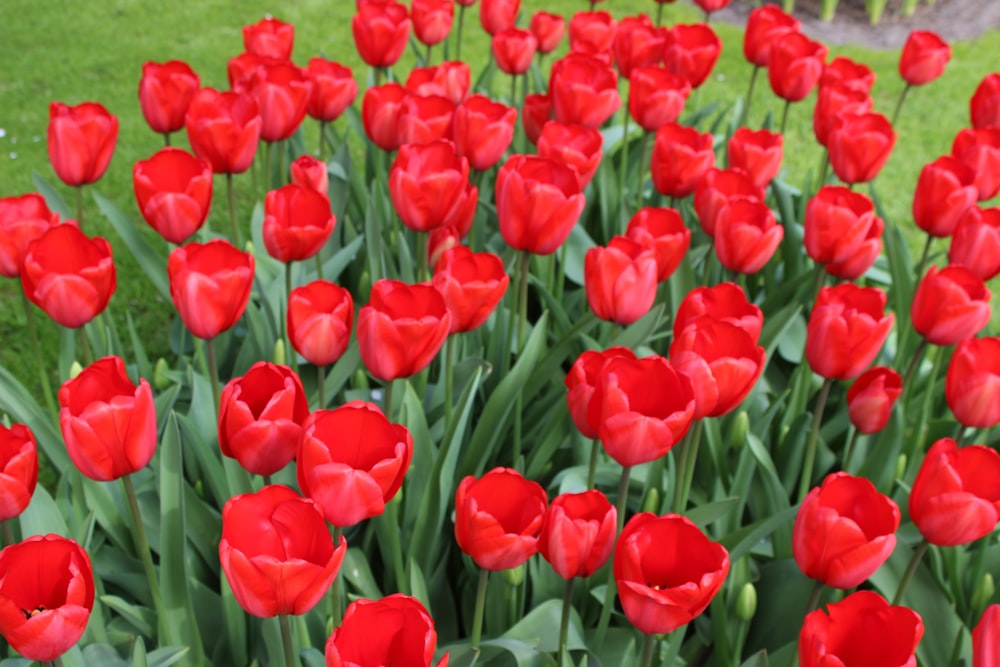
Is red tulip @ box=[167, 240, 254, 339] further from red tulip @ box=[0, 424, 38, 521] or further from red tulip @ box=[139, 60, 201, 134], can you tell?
red tulip @ box=[139, 60, 201, 134]

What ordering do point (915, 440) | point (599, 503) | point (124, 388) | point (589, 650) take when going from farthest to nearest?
point (915, 440), point (589, 650), point (124, 388), point (599, 503)

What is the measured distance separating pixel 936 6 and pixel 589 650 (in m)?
7.10

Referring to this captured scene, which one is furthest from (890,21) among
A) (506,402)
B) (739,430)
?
(506,402)

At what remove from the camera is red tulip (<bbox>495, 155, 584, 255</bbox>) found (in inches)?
76.3

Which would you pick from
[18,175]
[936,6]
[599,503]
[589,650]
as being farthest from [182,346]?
[936,6]

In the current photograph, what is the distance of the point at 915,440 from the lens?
2359 millimetres

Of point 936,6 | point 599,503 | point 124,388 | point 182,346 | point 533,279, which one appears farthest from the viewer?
point 936,6

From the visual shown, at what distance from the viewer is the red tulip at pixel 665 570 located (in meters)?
1.22

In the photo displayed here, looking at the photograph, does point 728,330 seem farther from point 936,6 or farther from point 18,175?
point 936,6

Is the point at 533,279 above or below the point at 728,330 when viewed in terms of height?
below

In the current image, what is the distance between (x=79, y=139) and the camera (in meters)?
2.21

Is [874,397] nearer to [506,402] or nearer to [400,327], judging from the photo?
[506,402]

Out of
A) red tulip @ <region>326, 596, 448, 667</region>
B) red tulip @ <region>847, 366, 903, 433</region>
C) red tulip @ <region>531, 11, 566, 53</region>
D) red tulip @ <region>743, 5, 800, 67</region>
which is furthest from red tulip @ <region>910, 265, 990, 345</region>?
red tulip @ <region>531, 11, 566, 53</region>

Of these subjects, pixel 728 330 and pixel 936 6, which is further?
pixel 936 6
